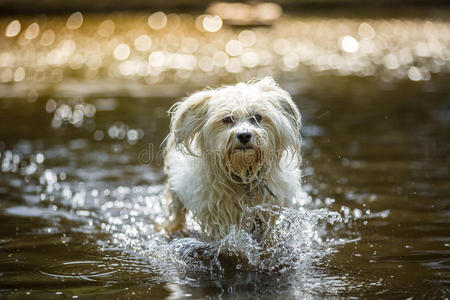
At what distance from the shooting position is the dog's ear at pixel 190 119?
5.80 metres

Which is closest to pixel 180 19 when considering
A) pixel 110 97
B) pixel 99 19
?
pixel 99 19

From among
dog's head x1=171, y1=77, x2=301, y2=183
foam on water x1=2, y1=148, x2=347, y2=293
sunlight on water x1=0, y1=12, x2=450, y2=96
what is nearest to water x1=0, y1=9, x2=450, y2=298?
foam on water x1=2, y1=148, x2=347, y2=293

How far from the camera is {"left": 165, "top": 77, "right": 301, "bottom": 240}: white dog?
5.51 meters

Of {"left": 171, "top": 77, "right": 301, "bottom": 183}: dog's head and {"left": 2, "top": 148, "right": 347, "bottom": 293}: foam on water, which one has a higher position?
{"left": 171, "top": 77, "right": 301, "bottom": 183}: dog's head

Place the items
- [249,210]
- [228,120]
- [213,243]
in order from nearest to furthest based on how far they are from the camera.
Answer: [228,120]
[249,210]
[213,243]

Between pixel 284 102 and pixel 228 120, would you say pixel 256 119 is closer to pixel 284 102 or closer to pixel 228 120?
pixel 228 120

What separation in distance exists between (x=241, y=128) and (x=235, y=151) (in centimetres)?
20

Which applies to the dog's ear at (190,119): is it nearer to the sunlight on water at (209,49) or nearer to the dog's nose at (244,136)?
the dog's nose at (244,136)

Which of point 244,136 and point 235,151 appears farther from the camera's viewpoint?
point 235,151

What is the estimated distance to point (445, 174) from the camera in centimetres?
826

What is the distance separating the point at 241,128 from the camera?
A: 5.35 metres

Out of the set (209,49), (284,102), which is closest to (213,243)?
(284,102)

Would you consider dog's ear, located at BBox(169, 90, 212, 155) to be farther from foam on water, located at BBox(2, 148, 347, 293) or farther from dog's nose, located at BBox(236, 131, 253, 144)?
foam on water, located at BBox(2, 148, 347, 293)

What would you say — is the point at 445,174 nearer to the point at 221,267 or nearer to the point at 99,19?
the point at 221,267
